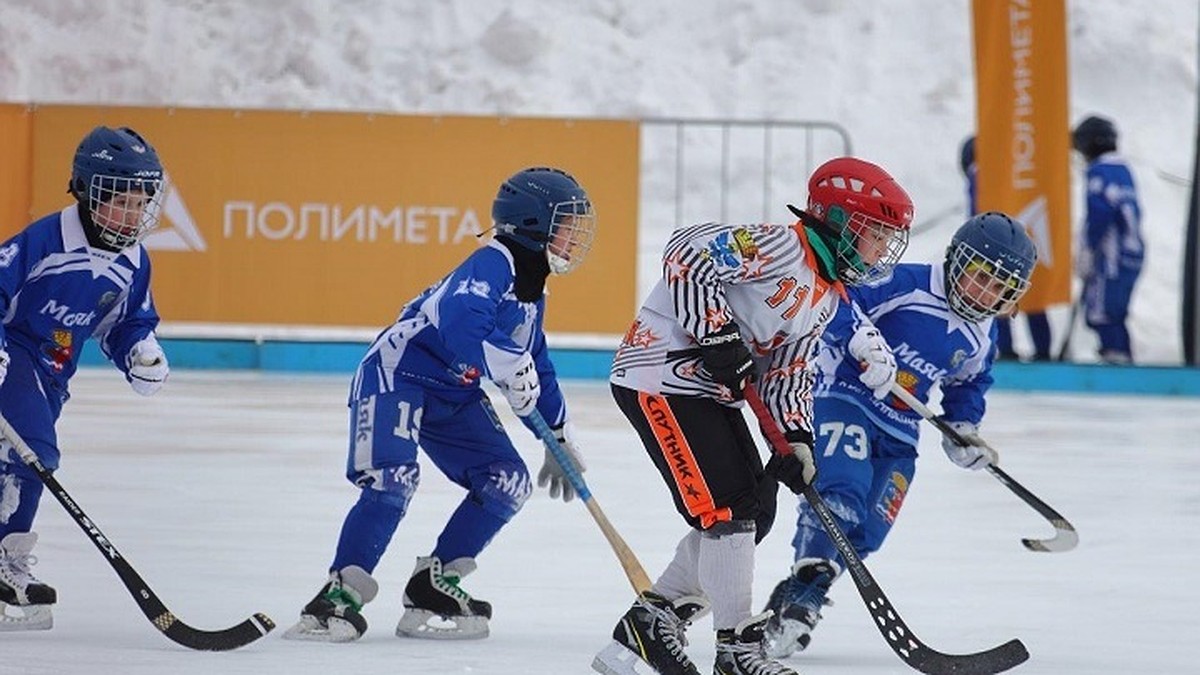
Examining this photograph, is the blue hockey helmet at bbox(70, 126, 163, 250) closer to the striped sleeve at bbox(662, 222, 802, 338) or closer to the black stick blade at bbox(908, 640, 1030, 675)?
the striped sleeve at bbox(662, 222, 802, 338)

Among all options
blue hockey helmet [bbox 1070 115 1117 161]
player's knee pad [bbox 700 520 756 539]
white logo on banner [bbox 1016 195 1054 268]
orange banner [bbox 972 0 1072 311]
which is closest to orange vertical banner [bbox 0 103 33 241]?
orange banner [bbox 972 0 1072 311]

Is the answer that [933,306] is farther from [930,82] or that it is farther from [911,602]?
[930,82]

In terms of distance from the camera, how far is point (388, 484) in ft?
17.3

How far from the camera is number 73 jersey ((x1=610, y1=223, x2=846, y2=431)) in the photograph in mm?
4551

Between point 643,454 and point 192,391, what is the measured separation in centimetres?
326

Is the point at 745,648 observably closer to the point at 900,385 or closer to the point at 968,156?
the point at 900,385

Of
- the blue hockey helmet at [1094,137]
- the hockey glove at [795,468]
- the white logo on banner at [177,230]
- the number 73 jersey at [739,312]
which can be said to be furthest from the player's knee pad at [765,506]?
the blue hockey helmet at [1094,137]

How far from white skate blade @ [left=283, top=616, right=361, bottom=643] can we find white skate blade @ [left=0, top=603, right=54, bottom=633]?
56 cm

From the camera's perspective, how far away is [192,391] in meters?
11.7

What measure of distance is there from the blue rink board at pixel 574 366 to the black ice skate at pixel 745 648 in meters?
8.57

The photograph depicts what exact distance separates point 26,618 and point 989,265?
7.87ft

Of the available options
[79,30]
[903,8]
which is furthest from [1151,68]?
[79,30]

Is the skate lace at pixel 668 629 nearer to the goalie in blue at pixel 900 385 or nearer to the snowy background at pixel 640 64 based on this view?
the goalie in blue at pixel 900 385

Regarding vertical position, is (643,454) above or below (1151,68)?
below
